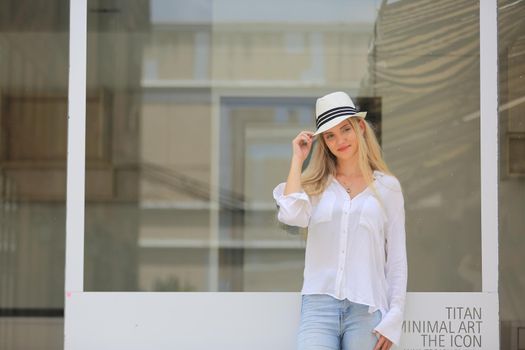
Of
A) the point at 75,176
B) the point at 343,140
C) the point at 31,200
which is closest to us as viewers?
the point at 343,140

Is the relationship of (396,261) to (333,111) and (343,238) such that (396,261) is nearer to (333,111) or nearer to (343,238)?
(343,238)

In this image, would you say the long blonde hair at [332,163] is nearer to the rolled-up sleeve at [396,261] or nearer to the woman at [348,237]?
the woman at [348,237]

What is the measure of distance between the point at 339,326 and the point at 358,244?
0.31 m

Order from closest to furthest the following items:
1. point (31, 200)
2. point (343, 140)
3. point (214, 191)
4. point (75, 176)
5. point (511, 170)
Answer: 1. point (343, 140)
2. point (75, 176)
3. point (511, 170)
4. point (214, 191)
5. point (31, 200)

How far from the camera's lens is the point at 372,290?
3090mm

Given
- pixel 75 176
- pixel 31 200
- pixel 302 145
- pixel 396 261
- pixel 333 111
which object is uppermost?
pixel 333 111

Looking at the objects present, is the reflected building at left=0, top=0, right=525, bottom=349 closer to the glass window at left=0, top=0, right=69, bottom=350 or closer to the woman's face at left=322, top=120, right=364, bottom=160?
the glass window at left=0, top=0, right=69, bottom=350

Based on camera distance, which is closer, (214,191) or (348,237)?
(348,237)

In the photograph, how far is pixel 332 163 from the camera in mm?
3297

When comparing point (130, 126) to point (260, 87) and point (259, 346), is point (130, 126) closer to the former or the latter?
point (260, 87)

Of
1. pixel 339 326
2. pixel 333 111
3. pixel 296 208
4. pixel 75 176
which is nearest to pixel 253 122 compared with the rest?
pixel 75 176

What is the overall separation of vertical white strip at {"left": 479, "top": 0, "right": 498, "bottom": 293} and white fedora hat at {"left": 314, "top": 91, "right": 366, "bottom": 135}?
114 cm

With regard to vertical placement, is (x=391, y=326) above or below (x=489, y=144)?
below

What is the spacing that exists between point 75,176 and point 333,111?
148 centimetres
